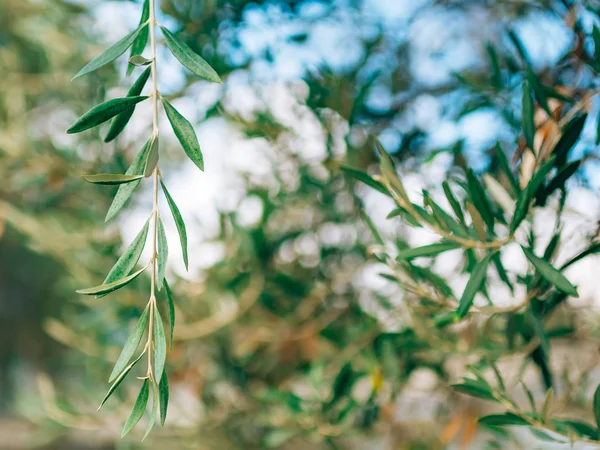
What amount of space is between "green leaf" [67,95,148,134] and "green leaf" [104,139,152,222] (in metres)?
0.03

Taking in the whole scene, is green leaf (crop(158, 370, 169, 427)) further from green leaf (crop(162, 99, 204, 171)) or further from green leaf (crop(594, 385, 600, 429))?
green leaf (crop(594, 385, 600, 429))

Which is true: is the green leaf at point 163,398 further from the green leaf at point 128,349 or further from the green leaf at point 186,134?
the green leaf at point 186,134

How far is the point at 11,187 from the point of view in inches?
44.6

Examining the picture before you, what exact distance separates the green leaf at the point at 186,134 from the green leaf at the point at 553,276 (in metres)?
0.22

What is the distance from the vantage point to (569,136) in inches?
16.7

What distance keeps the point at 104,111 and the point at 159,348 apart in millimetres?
146

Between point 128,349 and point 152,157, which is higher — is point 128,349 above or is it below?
below

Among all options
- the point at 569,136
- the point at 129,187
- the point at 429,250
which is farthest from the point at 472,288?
Answer: the point at 129,187

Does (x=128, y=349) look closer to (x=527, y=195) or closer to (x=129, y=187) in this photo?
(x=129, y=187)

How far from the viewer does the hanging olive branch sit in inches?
12.5

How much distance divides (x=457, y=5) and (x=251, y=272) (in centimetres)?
64

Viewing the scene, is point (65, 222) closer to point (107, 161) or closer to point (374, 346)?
point (107, 161)

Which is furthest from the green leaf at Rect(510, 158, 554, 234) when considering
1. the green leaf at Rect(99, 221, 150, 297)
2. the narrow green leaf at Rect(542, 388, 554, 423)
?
the green leaf at Rect(99, 221, 150, 297)

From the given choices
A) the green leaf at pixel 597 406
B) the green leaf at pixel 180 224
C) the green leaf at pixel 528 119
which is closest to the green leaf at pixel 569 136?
the green leaf at pixel 528 119
